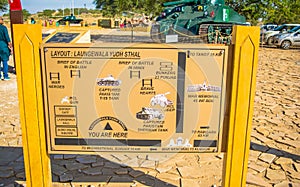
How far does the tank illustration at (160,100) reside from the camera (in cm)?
255

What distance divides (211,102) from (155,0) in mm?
27689

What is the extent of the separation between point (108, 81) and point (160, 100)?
46 centimetres

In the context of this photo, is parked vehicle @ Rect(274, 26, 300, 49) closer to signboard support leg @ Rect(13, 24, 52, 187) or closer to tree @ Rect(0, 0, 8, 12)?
signboard support leg @ Rect(13, 24, 52, 187)

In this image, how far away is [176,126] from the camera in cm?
261

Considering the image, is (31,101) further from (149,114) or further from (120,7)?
(120,7)

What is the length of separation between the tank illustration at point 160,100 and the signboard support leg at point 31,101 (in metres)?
0.92

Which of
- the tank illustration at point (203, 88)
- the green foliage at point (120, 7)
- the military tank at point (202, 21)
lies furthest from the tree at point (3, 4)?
the tank illustration at point (203, 88)

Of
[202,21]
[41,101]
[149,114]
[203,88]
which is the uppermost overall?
[202,21]

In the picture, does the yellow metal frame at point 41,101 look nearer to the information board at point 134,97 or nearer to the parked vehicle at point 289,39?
the information board at point 134,97

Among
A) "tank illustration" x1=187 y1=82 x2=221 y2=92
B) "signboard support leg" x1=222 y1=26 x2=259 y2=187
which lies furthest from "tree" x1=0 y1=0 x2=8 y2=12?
"signboard support leg" x1=222 y1=26 x2=259 y2=187

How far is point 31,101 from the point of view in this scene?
249 centimetres

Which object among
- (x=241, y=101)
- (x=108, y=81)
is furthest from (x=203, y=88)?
(x=108, y=81)

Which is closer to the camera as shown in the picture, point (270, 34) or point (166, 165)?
point (166, 165)

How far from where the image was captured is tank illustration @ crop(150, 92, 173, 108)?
2.55 m
